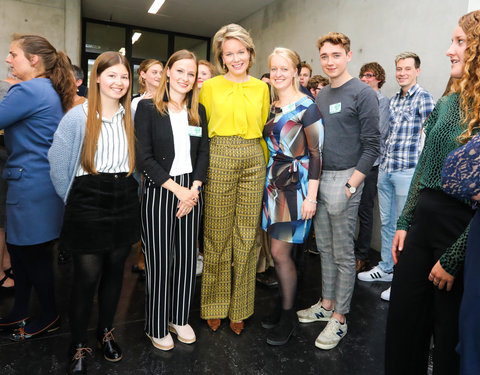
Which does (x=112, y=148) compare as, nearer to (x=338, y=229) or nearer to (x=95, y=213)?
(x=95, y=213)

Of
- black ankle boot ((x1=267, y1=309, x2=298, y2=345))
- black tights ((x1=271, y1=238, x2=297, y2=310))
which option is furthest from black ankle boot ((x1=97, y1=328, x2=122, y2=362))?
black tights ((x1=271, y1=238, x2=297, y2=310))

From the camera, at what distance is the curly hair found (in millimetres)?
1108

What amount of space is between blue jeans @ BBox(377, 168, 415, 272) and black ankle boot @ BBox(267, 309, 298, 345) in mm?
1361

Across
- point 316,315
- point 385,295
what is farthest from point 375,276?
point 316,315

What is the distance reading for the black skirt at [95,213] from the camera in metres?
1.68

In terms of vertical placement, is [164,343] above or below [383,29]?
below

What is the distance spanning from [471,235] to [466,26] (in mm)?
713

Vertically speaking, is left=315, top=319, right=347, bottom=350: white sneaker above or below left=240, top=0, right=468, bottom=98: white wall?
below

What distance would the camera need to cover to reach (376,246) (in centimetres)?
395

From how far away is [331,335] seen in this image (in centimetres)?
213

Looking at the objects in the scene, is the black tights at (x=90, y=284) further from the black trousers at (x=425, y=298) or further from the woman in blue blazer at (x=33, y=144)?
the black trousers at (x=425, y=298)

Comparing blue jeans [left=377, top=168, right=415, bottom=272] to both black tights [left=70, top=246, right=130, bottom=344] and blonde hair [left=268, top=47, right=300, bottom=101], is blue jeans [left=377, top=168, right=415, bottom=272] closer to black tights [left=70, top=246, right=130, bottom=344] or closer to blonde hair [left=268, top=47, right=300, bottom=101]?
blonde hair [left=268, top=47, right=300, bottom=101]

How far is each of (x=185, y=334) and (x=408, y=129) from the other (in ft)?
7.96

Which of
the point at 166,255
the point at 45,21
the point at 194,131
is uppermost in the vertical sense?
the point at 45,21
